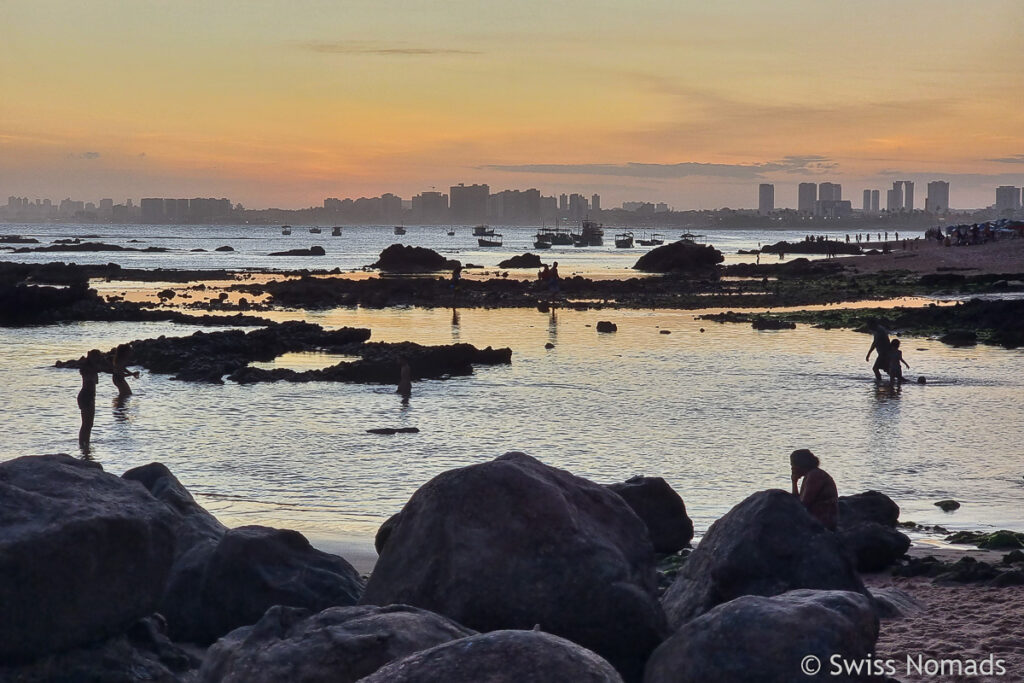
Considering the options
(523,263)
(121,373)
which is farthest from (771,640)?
(523,263)

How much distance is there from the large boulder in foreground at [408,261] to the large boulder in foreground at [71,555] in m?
79.1

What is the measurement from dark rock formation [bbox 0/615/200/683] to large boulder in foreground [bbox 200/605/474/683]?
162cm

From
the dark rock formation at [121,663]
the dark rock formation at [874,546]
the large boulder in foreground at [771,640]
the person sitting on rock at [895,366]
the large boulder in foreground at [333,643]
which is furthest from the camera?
the person sitting on rock at [895,366]

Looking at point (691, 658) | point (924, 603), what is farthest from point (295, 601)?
point (924, 603)

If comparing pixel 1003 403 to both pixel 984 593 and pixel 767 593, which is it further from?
pixel 767 593

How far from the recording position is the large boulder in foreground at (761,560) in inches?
320

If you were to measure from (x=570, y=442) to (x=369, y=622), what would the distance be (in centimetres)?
1357

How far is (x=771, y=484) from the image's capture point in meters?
15.7

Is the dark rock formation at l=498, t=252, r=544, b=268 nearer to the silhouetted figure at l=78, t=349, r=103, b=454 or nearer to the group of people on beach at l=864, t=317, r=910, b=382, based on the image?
the group of people on beach at l=864, t=317, r=910, b=382

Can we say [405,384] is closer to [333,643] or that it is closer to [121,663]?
[121,663]

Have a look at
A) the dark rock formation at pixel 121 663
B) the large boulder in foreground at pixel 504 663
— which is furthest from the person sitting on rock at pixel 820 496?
the large boulder in foreground at pixel 504 663

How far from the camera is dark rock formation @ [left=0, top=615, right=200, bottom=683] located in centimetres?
721

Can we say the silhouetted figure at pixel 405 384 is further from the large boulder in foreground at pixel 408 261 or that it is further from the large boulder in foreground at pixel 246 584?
the large boulder in foreground at pixel 408 261

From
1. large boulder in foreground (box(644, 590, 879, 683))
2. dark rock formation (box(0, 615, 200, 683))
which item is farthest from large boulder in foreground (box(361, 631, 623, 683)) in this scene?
dark rock formation (box(0, 615, 200, 683))
